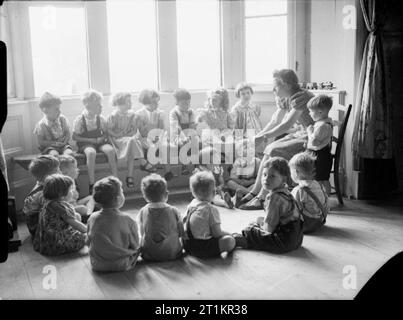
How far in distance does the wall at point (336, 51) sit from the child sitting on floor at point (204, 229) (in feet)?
6.16

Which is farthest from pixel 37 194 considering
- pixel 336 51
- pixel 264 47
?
pixel 336 51

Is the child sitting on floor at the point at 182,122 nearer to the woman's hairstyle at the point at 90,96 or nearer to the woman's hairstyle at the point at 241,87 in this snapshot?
the woman's hairstyle at the point at 241,87

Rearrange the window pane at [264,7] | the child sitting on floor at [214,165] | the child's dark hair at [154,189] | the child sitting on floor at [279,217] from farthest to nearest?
the window pane at [264,7] → the child sitting on floor at [214,165] → the child sitting on floor at [279,217] → the child's dark hair at [154,189]

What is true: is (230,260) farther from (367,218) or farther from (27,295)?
(367,218)

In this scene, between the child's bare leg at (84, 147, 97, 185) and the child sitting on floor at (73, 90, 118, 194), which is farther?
the child sitting on floor at (73, 90, 118, 194)

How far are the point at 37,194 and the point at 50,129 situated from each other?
1120mm

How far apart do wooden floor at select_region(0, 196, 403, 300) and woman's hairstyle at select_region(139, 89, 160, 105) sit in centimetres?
181

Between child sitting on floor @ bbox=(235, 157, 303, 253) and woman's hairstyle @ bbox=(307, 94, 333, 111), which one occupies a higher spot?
woman's hairstyle @ bbox=(307, 94, 333, 111)

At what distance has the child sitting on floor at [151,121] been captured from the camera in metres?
4.68

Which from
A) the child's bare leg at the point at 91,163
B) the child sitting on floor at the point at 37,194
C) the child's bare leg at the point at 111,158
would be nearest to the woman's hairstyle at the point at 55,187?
the child sitting on floor at the point at 37,194

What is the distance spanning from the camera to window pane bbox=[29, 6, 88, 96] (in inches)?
178

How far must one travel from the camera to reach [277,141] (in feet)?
14.3

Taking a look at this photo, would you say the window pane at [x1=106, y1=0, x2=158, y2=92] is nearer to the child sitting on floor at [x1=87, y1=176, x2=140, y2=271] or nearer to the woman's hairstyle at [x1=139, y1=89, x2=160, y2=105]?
the woman's hairstyle at [x1=139, y1=89, x2=160, y2=105]

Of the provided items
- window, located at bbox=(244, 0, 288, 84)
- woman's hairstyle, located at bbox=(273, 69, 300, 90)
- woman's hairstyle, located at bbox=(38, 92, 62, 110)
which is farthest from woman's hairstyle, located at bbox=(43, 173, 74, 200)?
window, located at bbox=(244, 0, 288, 84)
